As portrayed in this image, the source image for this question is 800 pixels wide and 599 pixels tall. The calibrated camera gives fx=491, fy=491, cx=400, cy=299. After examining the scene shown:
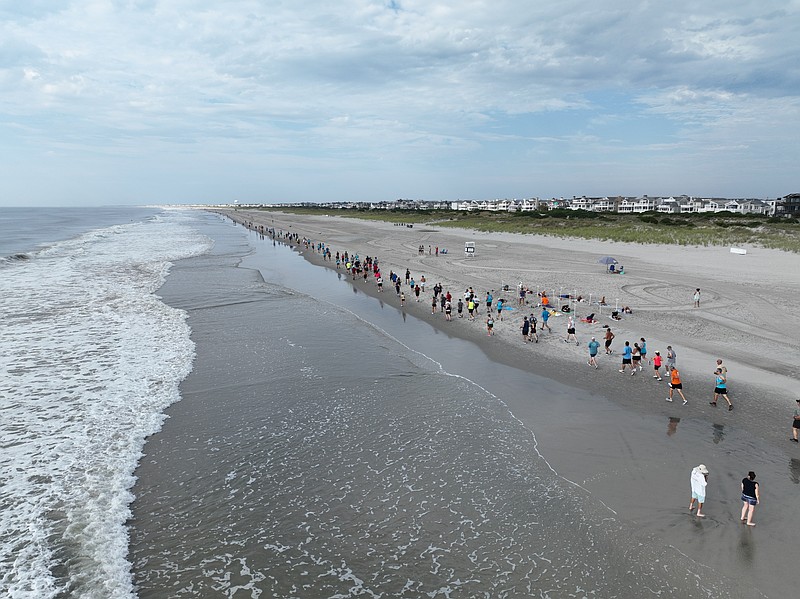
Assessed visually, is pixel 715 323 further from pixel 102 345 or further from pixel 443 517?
pixel 102 345

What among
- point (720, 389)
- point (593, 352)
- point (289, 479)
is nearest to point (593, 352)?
point (593, 352)

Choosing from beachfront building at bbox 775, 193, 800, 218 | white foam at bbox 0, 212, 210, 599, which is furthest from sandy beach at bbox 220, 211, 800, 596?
beachfront building at bbox 775, 193, 800, 218

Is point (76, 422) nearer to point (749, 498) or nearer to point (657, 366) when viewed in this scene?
point (749, 498)

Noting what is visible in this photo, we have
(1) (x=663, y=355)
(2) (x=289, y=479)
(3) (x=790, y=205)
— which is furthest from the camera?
(3) (x=790, y=205)

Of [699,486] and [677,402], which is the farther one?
[677,402]

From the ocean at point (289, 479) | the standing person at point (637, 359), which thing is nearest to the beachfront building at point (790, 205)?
the standing person at point (637, 359)

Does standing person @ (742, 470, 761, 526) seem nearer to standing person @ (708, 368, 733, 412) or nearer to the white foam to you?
standing person @ (708, 368, 733, 412)

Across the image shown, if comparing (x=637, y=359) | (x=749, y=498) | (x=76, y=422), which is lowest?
(x=76, y=422)

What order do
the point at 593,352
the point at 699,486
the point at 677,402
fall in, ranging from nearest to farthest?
the point at 699,486 < the point at 677,402 < the point at 593,352

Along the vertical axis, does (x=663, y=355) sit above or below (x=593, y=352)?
below
